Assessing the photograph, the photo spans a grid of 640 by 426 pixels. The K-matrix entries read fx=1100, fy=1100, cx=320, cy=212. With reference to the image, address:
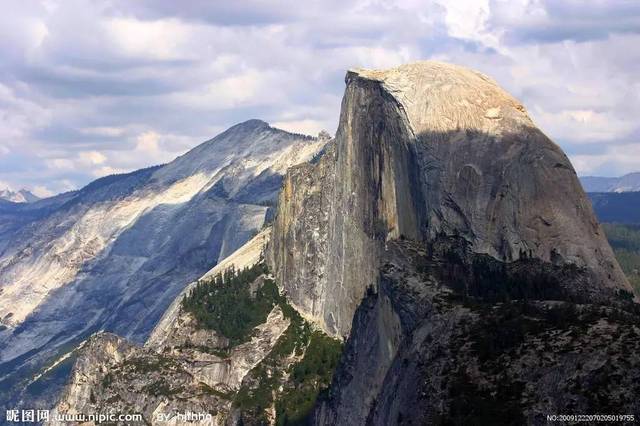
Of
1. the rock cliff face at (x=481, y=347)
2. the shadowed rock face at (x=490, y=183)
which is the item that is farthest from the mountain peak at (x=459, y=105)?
the rock cliff face at (x=481, y=347)

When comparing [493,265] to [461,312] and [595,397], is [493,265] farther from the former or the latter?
[595,397]

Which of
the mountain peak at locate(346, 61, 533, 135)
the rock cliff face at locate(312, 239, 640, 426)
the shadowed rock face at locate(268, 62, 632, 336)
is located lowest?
the rock cliff face at locate(312, 239, 640, 426)

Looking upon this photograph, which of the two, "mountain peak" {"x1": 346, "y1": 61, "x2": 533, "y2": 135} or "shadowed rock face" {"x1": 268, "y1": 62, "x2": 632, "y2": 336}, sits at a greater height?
"mountain peak" {"x1": 346, "y1": 61, "x2": 533, "y2": 135}

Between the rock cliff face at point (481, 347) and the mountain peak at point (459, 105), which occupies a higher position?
the mountain peak at point (459, 105)

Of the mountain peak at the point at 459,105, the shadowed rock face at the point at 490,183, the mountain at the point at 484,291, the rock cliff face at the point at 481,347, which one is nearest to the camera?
the rock cliff face at the point at 481,347

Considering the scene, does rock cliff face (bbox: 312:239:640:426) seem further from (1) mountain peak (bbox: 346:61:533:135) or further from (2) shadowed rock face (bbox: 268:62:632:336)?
(1) mountain peak (bbox: 346:61:533:135)

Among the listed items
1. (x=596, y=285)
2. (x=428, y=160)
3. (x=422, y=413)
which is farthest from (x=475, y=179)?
(x=422, y=413)

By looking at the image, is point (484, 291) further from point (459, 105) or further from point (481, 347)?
point (459, 105)

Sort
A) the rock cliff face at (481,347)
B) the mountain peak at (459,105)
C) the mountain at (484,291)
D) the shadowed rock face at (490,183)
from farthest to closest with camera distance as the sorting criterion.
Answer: the mountain peak at (459,105) → the shadowed rock face at (490,183) → the mountain at (484,291) → the rock cliff face at (481,347)

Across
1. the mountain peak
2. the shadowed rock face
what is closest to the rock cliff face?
the shadowed rock face

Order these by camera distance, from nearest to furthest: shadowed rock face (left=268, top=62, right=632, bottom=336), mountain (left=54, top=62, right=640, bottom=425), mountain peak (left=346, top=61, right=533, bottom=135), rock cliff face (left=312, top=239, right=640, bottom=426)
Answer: rock cliff face (left=312, top=239, right=640, bottom=426) < mountain (left=54, top=62, right=640, bottom=425) < shadowed rock face (left=268, top=62, right=632, bottom=336) < mountain peak (left=346, top=61, right=533, bottom=135)

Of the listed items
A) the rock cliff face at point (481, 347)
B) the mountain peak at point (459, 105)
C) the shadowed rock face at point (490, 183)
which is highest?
the mountain peak at point (459, 105)

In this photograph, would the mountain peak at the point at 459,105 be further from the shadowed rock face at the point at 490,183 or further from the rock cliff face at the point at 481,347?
the rock cliff face at the point at 481,347

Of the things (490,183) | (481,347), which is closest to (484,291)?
(490,183)
